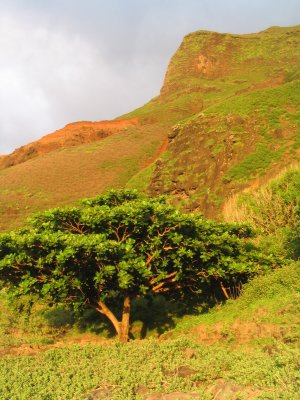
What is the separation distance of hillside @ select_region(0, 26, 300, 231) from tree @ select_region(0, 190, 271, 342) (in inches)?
536

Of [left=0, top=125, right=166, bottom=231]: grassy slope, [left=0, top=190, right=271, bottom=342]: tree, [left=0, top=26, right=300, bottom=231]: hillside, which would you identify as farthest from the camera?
[left=0, top=125, right=166, bottom=231]: grassy slope

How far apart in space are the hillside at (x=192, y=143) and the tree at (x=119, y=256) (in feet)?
44.7

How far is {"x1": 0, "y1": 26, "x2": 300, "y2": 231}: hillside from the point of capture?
97.9 feet

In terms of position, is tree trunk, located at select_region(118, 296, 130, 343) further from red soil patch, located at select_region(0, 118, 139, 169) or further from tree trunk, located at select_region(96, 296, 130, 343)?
red soil patch, located at select_region(0, 118, 139, 169)

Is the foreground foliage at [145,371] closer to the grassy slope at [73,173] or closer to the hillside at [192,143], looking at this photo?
the hillside at [192,143]

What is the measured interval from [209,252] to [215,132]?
23.6 m

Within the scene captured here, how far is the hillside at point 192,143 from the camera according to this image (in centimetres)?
2984

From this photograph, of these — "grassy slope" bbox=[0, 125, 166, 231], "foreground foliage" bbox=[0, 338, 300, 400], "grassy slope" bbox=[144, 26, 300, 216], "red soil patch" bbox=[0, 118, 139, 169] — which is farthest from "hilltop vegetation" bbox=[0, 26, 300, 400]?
"red soil patch" bbox=[0, 118, 139, 169]

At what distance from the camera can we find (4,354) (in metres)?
10.9

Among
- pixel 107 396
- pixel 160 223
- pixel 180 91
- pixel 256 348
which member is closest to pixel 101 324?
pixel 160 223

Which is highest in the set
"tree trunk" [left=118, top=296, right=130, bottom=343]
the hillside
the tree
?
the hillside

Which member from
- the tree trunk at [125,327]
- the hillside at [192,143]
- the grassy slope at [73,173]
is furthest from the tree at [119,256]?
the grassy slope at [73,173]

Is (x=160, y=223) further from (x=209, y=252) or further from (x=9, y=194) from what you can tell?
(x=9, y=194)

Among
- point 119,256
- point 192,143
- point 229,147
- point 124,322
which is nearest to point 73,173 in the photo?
point 192,143
